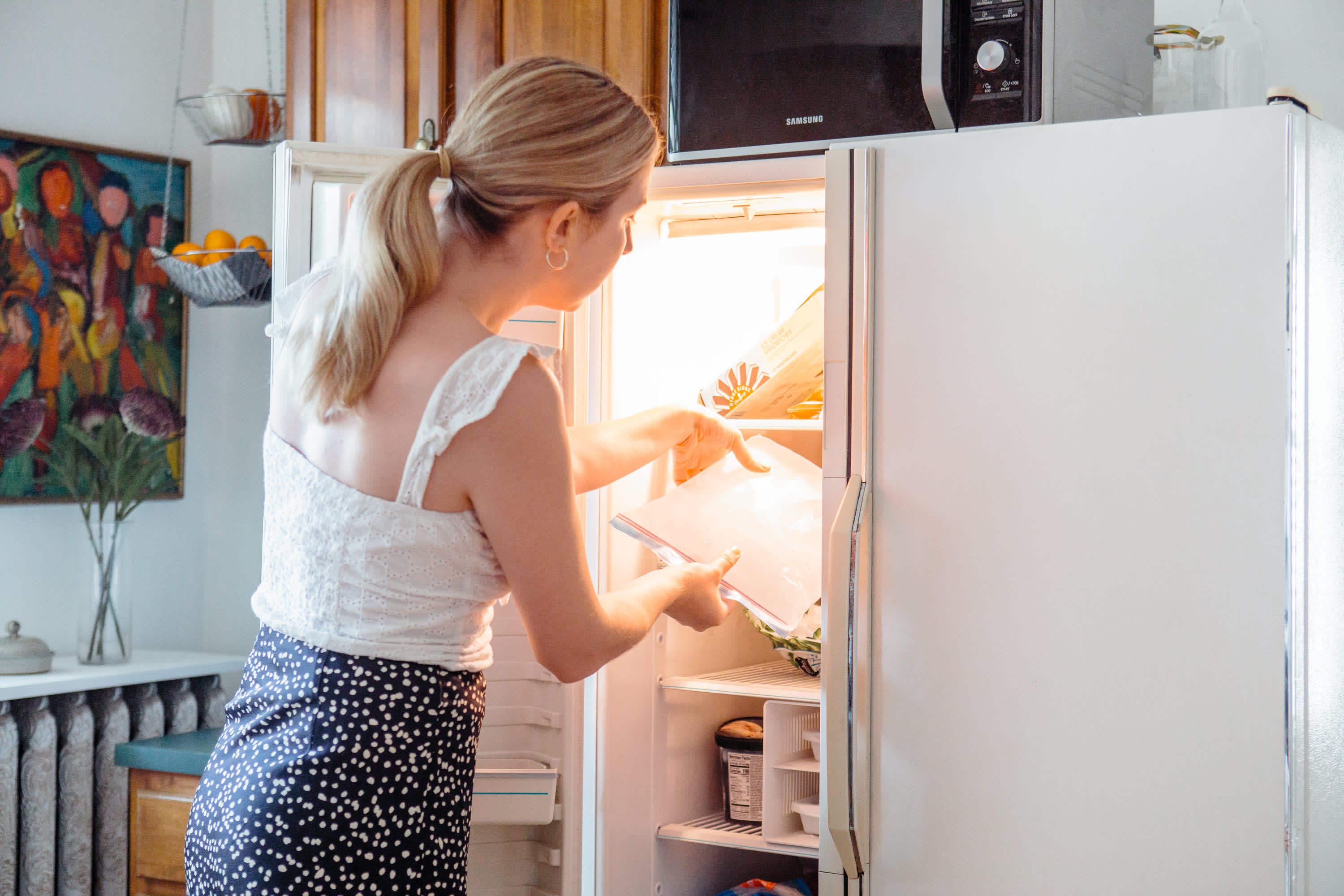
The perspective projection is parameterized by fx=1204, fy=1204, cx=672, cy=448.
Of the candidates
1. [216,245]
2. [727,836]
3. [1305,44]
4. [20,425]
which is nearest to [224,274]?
[216,245]

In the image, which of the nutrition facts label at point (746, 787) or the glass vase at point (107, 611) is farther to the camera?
the glass vase at point (107, 611)

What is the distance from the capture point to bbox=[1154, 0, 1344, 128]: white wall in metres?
1.98

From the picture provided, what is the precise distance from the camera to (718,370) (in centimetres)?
204

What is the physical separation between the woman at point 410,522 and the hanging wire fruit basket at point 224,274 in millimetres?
1263

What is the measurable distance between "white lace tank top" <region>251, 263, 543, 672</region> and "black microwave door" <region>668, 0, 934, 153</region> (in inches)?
26.8

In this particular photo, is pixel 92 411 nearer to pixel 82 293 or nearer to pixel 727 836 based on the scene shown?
pixel 82 293

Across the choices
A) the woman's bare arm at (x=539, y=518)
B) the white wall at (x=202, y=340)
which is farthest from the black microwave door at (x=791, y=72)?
the white wall at (x=202, y=340)

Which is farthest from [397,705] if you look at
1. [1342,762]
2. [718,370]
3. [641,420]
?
[1342,762]

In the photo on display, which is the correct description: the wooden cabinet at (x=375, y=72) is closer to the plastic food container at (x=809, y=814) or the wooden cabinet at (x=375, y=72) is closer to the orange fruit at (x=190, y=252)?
the orange fruit at (x=190, y=252)

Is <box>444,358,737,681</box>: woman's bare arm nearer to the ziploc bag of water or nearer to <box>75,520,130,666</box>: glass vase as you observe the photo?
the ziploc bag of water

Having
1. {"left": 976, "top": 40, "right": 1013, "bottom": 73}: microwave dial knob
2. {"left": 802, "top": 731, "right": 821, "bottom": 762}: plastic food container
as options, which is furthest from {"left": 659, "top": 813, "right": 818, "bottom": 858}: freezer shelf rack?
{"left": 976, "top": 40, "right": 1013, "bottom": 73}: microwave dial knob

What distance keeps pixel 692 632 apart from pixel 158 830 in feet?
4.04

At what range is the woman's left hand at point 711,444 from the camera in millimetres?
1740

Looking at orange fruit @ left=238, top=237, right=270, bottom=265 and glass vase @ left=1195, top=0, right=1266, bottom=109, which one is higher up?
glass vase @ left=1195, top=0, right=1266, bottom=109
